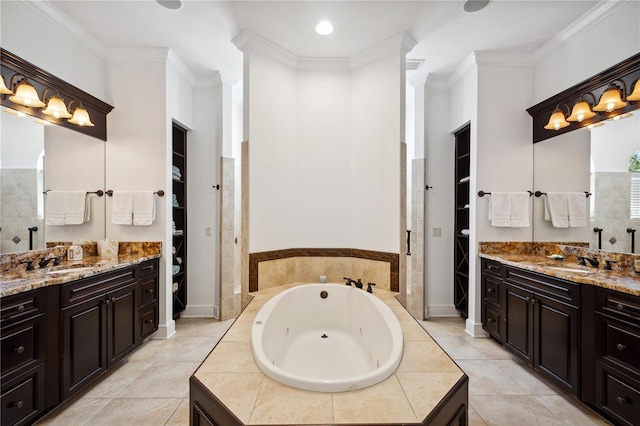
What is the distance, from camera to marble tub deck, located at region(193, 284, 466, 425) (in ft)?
3.23

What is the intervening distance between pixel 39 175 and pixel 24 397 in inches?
62.5

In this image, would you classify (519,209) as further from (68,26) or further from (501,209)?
(68,26)

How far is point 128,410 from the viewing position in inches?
71.4

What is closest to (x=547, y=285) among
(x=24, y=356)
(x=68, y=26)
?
(x=24, y=356)

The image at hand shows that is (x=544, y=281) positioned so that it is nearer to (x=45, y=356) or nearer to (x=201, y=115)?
(x=45, y=356)

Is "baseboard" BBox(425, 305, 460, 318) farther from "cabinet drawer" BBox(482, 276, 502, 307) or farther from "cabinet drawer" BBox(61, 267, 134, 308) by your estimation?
"cabinet drawer" BBox(61, 267, 134, 308)

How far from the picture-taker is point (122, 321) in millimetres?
2309

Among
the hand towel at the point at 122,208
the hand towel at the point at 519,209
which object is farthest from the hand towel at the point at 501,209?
the hand towel at the point at 122,208

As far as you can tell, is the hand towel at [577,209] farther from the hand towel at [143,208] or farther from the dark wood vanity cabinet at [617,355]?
the hand towel at [143,208]

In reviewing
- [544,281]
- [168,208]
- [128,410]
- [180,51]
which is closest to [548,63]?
[544,281]

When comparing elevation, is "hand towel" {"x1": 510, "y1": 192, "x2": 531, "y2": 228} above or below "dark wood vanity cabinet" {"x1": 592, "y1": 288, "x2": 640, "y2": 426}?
above

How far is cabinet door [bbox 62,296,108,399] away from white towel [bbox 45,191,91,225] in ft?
2.95

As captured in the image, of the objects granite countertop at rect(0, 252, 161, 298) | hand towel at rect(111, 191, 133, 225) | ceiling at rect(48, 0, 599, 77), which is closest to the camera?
granite countertop at rect(0, 252, 161, 298)

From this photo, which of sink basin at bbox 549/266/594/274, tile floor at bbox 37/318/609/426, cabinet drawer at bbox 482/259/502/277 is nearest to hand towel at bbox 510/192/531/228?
cabinet drawer at bbox 482/259/502/277
